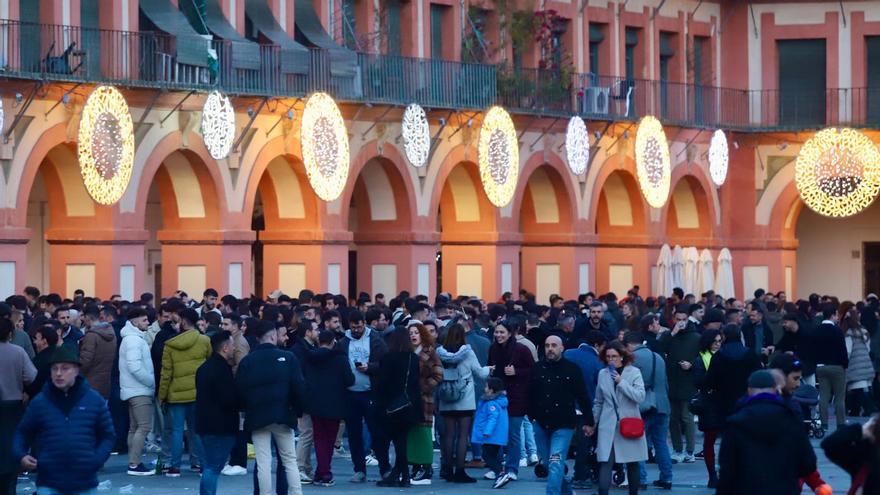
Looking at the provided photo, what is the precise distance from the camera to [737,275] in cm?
4756

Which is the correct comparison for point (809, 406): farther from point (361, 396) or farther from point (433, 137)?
point (433, 137)

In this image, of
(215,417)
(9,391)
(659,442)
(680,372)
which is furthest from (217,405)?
(680,372)

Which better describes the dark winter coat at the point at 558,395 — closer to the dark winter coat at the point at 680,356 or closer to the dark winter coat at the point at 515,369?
the dark winter coat at the point at 515,369

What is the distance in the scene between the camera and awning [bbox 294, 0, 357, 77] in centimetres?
3459

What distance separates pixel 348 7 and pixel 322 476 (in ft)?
57.6

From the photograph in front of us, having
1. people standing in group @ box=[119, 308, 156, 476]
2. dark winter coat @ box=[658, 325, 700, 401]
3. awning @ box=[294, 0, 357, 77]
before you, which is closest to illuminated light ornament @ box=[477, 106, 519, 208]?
awning @ box=[294, 0, 357, 77]

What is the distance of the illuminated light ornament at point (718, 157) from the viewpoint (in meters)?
45.2

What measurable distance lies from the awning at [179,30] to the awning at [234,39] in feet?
2.45

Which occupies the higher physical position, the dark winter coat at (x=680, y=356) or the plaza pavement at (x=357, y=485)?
the dark winter coat at (x=680, y=356)

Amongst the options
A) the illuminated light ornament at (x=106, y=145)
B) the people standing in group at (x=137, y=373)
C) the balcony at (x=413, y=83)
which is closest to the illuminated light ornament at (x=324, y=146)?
the balcony at (x=413, y=83)

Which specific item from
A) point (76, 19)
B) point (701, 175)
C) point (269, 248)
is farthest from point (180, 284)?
point (701, 175)

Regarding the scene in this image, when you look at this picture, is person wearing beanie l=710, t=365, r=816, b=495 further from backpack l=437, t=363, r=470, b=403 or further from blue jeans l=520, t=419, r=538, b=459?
blue jeans l=520, t=419, r=538, b=459

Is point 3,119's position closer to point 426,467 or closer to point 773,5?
point 426,467

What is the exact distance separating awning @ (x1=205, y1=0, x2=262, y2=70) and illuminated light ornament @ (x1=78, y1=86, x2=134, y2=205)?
2.91 metres
